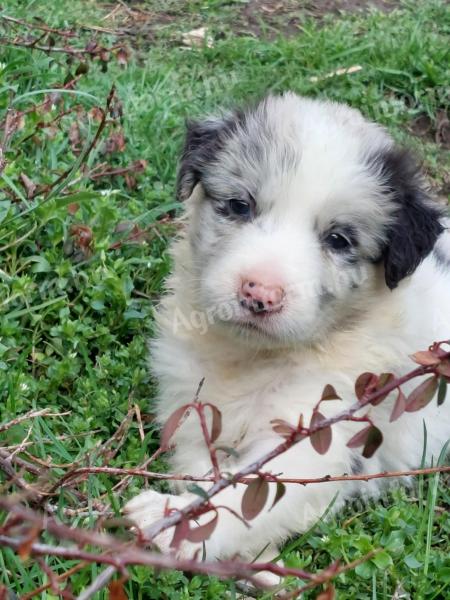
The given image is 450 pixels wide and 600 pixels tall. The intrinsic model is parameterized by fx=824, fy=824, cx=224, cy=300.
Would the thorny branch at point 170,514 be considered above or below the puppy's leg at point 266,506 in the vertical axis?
above

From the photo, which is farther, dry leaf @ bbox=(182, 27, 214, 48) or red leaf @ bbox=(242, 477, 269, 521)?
dry leaf @ bbox=(182, 27, 214, 48)

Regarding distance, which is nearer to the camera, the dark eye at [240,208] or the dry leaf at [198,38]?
the dark eye at [240,208]

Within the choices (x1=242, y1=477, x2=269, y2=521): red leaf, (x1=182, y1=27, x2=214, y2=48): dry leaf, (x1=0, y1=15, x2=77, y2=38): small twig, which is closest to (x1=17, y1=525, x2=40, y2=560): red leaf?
(x1=242, y1=477, x2=269, y2=521): red leaf

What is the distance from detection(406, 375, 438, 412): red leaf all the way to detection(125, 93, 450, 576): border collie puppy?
88 centimetres

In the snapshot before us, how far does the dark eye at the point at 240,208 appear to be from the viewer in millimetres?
3086

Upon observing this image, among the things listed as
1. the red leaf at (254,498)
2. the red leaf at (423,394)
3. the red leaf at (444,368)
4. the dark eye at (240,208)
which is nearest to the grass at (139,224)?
the red leaf at (254,498)

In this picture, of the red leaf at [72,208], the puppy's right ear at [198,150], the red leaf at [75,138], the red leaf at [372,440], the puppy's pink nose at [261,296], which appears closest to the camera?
the red leaf at [372,440]

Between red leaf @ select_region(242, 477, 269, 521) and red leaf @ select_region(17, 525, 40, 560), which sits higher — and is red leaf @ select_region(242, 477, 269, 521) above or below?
below

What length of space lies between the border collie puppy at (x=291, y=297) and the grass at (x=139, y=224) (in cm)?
18

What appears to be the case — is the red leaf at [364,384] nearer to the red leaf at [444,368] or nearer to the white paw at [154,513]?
the red leaf at [444,368]

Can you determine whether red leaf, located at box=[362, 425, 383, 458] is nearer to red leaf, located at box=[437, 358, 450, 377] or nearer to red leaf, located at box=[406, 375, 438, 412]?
red leaf, located at box=[406, 375, 438, 412]

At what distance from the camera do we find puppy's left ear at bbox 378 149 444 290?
3.04 m

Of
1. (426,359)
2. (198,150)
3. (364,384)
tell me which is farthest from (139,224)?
(426,359)

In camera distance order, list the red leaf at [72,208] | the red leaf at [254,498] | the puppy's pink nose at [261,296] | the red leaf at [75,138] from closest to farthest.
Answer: the red leaf at [254,498] → the puppy's pink nose at [261,296] → the red leaf at [72,208] → the red leaf at [75,138]
